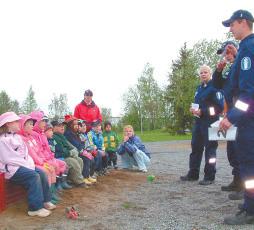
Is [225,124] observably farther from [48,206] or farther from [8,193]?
[8,193]

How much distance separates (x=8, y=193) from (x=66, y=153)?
1.95 metres

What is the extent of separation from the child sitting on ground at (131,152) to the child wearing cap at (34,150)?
4.68 meters

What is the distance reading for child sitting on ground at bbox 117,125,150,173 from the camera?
36.9ft

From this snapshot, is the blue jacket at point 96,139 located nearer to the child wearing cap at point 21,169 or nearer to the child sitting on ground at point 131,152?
the child sitting on ground at point 131,152

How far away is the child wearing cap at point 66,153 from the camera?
25.3ft

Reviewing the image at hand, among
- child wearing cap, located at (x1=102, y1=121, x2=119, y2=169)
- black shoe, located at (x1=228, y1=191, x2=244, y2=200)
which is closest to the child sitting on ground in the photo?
child wearing cap, located at (x1=102, y1=121, x2=119, y2=169)

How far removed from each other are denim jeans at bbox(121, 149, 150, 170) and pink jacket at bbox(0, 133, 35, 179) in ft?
18.1

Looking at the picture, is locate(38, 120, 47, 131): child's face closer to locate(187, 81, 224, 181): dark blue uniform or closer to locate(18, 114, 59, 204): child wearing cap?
locate(18, 114, 59, 204): child wearing cap

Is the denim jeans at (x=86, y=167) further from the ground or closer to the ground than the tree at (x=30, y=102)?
closer to the ground

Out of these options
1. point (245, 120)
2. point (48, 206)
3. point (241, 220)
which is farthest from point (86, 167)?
point (245, 120)

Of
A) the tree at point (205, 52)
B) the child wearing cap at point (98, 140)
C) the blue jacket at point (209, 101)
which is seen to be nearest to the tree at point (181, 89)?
the tree at point (205, 52)

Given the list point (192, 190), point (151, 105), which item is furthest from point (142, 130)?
point (192, 190)

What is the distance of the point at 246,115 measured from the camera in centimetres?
504

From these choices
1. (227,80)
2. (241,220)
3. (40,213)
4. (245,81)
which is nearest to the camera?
(245,81)
